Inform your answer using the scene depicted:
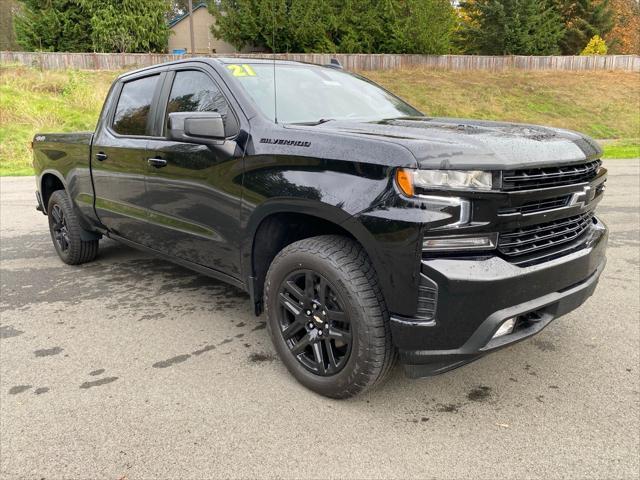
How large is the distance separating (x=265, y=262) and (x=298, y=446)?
112 cm

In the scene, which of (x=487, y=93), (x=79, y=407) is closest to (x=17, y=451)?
(x=79, y=407)

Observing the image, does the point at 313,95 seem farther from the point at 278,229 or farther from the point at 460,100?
the point at 460,100

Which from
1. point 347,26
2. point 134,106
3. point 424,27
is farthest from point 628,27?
point 134,106

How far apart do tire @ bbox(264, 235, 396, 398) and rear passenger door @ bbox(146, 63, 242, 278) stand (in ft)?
1.63

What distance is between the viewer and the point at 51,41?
33781 millimetres

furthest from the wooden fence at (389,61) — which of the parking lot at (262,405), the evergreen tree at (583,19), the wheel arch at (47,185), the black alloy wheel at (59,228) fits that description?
the parking lot at (262,405)

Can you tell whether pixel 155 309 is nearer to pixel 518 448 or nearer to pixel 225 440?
pixel 225 440

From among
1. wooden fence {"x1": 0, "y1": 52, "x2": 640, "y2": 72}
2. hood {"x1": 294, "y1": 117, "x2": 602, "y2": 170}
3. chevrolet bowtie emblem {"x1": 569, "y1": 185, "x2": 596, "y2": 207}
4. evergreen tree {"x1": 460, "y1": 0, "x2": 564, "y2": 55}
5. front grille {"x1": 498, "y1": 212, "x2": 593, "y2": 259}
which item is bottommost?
front grille {"x1": 498, "y1": 212, "x2": 593, "y2": 259}

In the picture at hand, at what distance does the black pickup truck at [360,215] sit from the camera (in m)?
2.26

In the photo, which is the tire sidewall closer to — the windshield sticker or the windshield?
the windshield

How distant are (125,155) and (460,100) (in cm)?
3023

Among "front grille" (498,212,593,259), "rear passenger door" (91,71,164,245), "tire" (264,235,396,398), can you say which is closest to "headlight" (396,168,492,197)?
"front grille" (498,212,593,259)

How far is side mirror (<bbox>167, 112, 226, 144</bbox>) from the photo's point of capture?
296 cm

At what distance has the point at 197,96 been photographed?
3.57 meters
